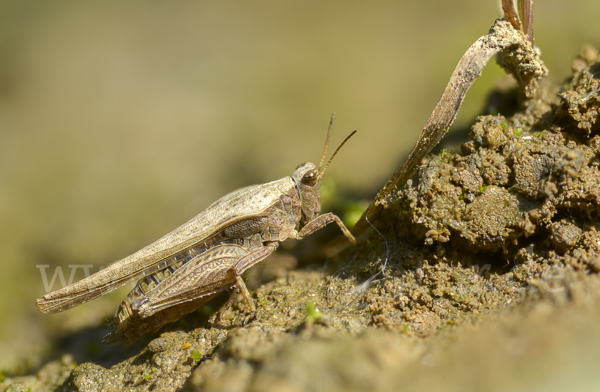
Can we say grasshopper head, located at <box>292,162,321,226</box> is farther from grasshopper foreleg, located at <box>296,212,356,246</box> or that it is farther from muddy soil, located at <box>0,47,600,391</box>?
muddy soil, located at <box>0,47,600,391</box>

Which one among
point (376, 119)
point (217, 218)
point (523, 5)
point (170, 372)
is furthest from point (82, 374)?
point (523, 5)

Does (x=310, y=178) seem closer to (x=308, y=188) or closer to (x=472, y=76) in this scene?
(x=308, y=188)

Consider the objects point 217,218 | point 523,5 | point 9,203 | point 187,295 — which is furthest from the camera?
point 9,203

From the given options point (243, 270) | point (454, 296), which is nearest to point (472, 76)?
point (454, 296)

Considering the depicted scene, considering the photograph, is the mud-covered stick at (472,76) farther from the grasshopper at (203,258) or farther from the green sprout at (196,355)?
the green sprout at (196,355)

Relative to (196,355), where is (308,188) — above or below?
above

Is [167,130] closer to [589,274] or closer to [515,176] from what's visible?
[515,176]
